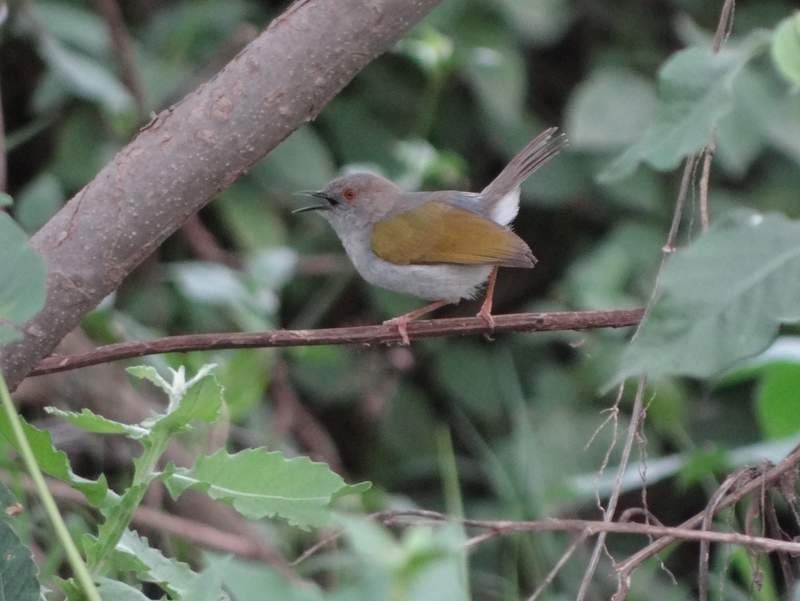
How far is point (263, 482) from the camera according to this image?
5.28ft

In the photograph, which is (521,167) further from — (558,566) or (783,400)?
(558,566)

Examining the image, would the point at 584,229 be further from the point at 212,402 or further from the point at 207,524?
the point at 212,402

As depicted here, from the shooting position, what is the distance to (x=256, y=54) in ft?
6.64

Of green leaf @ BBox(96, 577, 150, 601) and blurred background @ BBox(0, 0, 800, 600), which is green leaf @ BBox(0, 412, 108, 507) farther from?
blurred background @ BBox(0, 0, 800, 600)

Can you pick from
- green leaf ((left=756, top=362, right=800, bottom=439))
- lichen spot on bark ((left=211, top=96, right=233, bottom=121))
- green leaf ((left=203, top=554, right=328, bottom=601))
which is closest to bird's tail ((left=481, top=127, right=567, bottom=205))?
green leaf ((left=756, top=362, right=800, bottom=439))

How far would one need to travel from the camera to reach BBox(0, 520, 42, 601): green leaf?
1489mm

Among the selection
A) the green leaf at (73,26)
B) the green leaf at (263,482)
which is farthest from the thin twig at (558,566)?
the green leaf at (73,26)

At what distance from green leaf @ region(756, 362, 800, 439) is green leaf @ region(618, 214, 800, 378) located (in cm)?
180

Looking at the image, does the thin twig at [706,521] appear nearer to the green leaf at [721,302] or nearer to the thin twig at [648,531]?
the thin twig at [648,531]

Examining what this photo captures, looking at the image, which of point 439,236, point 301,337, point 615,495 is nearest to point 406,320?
point 439,236

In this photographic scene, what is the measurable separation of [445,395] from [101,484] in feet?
15.5

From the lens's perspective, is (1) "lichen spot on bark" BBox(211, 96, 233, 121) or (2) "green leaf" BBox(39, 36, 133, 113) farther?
(2) "green leaf" BBox(39, 36, 133, 113)

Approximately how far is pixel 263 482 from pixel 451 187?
176 inches

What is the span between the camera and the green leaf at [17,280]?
4.29 ft
